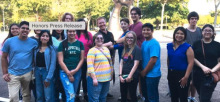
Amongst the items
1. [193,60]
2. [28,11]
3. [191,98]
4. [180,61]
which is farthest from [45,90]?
[28,11]

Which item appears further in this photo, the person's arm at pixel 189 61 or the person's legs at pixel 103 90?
the person's legs at pixel 103 90

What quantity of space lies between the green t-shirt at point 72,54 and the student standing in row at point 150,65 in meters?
1.28

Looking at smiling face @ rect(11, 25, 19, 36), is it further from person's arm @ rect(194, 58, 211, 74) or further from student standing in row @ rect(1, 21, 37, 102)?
person's arm @ rect(194, 58, 211, 74)

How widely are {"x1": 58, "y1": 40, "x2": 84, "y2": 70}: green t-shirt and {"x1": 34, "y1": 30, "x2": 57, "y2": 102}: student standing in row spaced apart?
22cm

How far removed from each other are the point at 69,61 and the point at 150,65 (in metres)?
1.53

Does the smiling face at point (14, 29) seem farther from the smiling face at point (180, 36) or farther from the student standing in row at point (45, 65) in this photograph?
the smiling face at point (180, 36)

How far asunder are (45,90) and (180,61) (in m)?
2.56

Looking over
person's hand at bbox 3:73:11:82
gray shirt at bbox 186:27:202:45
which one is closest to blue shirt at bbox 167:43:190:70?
gray shirt at bbox 186:27:202:45

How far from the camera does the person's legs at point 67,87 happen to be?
3461 millimetres

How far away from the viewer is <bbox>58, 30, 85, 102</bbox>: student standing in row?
346cm

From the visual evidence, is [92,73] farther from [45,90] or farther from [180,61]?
[180,61]

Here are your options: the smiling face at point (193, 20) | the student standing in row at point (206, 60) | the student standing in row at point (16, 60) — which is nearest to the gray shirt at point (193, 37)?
the smiling face at point (193, 20)

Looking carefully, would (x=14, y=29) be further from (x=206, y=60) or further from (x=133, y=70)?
(x=206, y=60)

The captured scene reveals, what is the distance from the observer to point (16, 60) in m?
3.42
